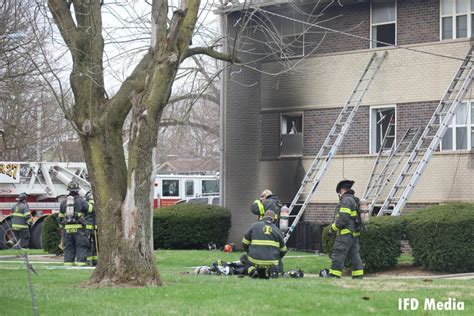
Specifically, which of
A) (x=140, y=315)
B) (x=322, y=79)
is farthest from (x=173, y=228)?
(x=140, y=315)

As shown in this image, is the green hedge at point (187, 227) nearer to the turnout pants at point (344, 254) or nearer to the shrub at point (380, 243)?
the shrub at point (380, 243)

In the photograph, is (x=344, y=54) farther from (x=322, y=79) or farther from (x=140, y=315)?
(x=140, y=315)

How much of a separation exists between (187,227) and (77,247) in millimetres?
6910

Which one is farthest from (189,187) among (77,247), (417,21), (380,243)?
(380,243)

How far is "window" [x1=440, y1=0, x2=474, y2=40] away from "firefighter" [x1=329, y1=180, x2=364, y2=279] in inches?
382

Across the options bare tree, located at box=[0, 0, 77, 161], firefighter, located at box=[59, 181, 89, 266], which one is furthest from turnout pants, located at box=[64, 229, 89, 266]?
bare tree, located at box=[0, 0, 77, 161]

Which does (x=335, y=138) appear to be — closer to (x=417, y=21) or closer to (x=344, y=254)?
(x=417, y=21)

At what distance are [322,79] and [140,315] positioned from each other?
1702cm

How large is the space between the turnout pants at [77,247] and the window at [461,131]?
9.99m

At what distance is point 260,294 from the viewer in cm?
1191

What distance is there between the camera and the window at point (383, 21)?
25562mm

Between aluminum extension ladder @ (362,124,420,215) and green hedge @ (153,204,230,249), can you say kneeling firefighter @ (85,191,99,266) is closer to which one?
green hedge @ (153,204,230,249)

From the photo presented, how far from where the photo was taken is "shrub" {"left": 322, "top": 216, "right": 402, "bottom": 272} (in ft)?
62.6

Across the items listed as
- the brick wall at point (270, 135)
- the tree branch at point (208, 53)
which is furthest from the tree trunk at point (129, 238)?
the brick wall at point (270, 135)
